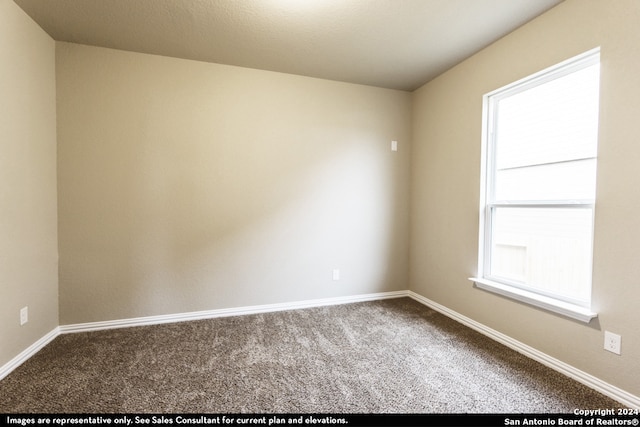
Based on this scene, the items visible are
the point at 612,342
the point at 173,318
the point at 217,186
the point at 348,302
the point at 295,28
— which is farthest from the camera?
the point at 348,302

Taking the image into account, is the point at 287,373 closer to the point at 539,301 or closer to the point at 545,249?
the point at 539,301

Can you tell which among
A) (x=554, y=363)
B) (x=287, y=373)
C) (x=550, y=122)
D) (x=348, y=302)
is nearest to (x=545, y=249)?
(x=554, y=363)

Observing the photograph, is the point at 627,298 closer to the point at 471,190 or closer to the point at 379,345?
the point at 471,190

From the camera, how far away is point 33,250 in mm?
2184

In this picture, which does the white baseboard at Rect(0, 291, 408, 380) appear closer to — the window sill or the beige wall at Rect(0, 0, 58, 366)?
the beige wall at Rect(0, 0, 58, 366)

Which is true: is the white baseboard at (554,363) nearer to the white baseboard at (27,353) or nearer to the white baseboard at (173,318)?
the white baseboard at (173,318)

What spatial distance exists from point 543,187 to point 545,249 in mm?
486

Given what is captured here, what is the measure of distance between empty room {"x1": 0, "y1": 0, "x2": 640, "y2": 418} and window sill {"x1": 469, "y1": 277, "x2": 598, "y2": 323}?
2 cm

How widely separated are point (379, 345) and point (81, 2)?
3.45m

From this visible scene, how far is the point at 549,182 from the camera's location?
7.00ft

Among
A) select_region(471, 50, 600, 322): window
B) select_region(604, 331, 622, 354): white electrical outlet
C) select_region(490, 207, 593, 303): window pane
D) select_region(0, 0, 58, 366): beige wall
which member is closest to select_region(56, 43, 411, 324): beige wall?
select_region(0, 0, 58, 366): beige wall

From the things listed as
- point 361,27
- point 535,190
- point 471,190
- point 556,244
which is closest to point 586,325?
point 556,244

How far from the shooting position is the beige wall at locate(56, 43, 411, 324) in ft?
8.35

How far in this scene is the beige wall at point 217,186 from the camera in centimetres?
254
